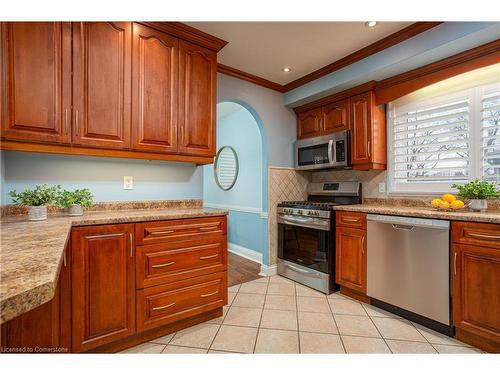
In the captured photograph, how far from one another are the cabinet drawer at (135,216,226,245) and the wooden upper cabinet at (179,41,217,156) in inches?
25.7

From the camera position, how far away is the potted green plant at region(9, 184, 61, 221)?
1.56 m

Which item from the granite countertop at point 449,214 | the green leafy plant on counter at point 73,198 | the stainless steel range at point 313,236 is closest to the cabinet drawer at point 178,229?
the green leafy plant on counter at point 73,198

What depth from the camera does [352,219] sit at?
246cm

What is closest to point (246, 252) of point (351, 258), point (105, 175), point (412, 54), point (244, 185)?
point (244, 185)

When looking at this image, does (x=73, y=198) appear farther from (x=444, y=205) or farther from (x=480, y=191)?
(x=480, y=191)

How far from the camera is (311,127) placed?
10.9 ft

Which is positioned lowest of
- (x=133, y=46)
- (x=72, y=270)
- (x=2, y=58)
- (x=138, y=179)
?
(x=72, y=270)

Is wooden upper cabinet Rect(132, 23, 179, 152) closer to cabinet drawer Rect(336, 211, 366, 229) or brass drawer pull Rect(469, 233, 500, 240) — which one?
cabinet drawer Rect(336, 211, 366, 229)

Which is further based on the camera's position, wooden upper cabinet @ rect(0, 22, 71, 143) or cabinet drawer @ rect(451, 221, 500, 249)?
cabinet drawer @ rect(451, 221, 500, 249)

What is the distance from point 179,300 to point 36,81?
181 cm

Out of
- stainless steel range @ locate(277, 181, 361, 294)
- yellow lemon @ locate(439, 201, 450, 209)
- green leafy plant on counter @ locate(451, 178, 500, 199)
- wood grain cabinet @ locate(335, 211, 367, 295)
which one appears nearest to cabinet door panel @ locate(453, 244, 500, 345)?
yellow lemon @ locate(439, 201, 450, 209)

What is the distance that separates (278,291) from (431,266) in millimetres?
1466

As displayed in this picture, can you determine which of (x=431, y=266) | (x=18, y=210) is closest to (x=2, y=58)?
(x=18, y=210)
